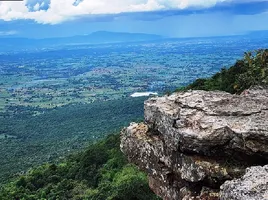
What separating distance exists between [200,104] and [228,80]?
121 feet

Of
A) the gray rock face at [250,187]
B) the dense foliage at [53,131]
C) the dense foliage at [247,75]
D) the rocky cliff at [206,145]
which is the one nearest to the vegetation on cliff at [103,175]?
the dense foliage at [247,75]

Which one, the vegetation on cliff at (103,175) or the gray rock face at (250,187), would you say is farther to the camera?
the vegetation on cliff at (103,175)

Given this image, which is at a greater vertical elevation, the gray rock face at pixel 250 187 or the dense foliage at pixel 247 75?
the gray rock face at pixel 250 187

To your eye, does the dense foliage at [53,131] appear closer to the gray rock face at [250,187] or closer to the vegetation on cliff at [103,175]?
the vegetation on cliff at [103,175]

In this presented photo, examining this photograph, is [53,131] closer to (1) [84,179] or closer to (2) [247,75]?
(1) [84,179]

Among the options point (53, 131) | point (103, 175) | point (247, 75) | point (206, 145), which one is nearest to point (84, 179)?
point (103, 175)

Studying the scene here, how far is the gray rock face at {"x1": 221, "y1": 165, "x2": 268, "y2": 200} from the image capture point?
39.8 ft

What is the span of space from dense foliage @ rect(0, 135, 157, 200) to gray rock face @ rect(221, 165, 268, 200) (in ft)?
Answer: 72.4

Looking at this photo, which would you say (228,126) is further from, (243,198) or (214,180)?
(243,198)

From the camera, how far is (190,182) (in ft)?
52.2

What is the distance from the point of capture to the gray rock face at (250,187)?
39.8ft

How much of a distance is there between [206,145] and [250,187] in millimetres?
3108

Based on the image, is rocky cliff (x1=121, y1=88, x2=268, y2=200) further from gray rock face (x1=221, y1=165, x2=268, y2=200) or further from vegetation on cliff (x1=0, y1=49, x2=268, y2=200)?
vegetation on cliff (x1=0, y1=49, x2=268, y2=200)

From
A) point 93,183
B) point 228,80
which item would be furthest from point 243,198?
point 228,80
